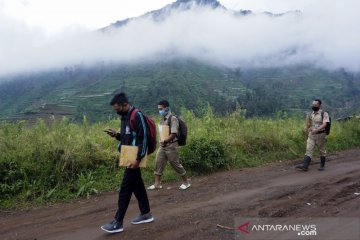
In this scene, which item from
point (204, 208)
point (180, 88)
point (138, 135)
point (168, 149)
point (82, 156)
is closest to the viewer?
point (138, 135)

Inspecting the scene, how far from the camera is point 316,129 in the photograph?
9.77m

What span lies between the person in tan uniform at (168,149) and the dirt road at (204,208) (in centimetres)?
30

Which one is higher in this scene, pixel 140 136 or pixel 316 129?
pixel 140 136

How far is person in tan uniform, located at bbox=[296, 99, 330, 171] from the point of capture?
31.9ft

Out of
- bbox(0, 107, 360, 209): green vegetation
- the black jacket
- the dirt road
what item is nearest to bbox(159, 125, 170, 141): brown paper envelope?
the dirt road

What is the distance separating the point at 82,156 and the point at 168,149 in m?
2.12

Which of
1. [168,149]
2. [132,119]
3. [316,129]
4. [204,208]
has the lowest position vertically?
[204,208]

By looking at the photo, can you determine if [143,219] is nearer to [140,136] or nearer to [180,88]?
[140,136]

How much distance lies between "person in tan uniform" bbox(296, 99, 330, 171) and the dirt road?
90 cm

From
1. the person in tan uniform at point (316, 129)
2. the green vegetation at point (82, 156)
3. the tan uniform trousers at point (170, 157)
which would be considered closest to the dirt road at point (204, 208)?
the tan uniform trousers at point (170, 157)

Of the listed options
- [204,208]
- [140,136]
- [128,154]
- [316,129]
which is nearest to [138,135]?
[140,136]

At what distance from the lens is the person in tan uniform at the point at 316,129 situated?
31.9 feet

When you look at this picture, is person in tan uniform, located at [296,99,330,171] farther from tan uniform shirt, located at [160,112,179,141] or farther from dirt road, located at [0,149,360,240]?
tan uniform shirt, located at [160,112,179,141]

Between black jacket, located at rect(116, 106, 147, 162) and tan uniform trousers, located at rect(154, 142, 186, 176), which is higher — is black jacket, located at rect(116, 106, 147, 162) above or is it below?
above
